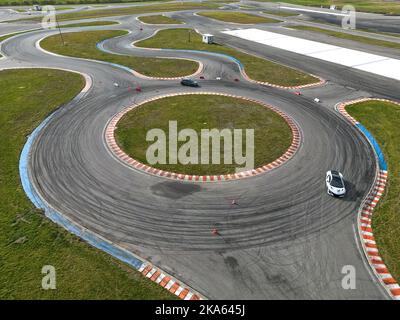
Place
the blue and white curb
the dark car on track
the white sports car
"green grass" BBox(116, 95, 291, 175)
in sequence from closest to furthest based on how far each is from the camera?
1. the blue and white curb
2. the white sports car
3. "green grass" BBox(116, 95, 291, 175)
4. the dark car on track

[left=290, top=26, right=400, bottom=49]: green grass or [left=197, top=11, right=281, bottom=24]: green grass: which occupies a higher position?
[left=197, top=11, right=281, bottom=24]: green grass

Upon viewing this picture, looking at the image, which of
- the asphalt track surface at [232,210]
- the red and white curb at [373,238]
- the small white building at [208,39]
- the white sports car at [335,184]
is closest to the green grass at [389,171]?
the red and white curb at [373,238]

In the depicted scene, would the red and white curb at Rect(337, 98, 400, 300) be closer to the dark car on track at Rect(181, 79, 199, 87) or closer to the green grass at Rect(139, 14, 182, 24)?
the dark car on track at Rect(181, 79, 199, 87)

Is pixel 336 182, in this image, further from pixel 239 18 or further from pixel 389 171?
pixel 239 18

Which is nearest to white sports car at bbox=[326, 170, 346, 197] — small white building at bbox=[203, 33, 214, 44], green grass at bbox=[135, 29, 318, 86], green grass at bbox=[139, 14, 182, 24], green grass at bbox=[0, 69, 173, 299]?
green grass at bbox=[0, 69, 173, 299]

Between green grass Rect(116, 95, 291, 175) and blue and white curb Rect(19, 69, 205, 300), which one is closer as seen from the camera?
blue and white curb Rect(19, 69, 205, 300)
